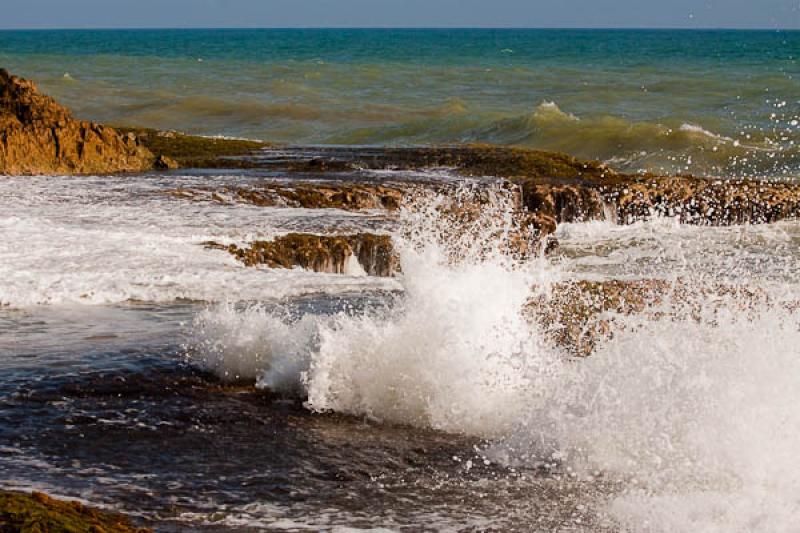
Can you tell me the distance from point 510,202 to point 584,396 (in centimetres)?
1059

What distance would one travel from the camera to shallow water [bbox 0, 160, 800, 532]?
18.9 ft

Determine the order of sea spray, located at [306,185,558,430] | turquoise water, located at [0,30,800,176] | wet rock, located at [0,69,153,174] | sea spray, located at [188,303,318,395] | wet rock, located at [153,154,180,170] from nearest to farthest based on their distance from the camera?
sea spray, located at [306,185,558,430] < sea spray, located at [188,303,318,395] < wet rock, located at [0,69,153,174] < wet rock, located at [153,154,180,170] < turquoise water, located at [0,30,800,176]

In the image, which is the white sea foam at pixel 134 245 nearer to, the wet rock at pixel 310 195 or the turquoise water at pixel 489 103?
the wet rock at pixel 310 195

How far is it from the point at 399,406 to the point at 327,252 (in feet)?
18.7

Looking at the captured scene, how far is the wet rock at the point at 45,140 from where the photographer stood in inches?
695

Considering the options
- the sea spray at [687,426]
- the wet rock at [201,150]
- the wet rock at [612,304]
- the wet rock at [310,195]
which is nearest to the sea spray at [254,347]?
the sea spray at [687,426]

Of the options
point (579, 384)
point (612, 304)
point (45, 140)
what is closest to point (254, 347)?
point (579, 384)

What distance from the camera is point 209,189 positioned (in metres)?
16.3

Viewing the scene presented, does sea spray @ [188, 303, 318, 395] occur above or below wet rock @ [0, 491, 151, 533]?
below

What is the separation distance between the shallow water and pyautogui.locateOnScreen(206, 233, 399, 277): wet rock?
166cm

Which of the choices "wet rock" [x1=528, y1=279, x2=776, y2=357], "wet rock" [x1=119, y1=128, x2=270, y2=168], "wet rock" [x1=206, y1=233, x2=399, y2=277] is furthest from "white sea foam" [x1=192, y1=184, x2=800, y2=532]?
"wet rock" [x1=119, y1=128, x2=270, y2=168]

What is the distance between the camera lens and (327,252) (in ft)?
42.7

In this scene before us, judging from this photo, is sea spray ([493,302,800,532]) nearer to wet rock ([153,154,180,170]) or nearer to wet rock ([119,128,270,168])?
wet rock ([153,154,180,170])

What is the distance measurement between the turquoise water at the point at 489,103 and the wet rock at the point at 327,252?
552 inches
